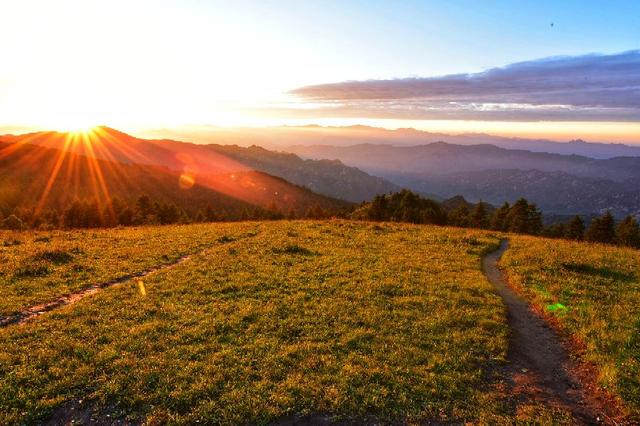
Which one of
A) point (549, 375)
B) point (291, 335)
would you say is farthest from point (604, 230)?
point (291, 335)

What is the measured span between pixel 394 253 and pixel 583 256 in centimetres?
1524

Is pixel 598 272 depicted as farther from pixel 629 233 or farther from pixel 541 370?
pixel 629 233

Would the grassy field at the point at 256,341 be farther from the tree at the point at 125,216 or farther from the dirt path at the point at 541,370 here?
the tree at the point at 125,216

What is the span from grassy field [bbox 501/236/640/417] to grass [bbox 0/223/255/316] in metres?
25.6

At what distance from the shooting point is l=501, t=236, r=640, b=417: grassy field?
1506 centimetres

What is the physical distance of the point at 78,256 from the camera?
29594mm

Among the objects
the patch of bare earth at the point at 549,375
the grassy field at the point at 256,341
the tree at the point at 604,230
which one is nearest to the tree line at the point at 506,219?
the tree at the point at 604,230

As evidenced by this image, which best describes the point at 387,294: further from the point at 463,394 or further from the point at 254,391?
the point at 254,391

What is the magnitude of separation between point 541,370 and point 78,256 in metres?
30.6

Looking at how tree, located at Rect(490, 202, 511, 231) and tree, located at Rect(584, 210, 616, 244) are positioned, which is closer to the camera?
tree, located at Rect(584, 210, 616, 244)

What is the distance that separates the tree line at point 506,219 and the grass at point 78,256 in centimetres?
5509

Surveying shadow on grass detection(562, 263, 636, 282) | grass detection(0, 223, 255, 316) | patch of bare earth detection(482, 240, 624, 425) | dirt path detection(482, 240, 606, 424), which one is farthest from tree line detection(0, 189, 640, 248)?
patch of bare earth detection(482, 240, 624, 425)

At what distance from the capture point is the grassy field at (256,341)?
41.7ft

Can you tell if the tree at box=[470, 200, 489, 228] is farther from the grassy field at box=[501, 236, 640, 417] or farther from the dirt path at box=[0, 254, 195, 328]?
the dirt path at box=[0, 254, 195, 328]
